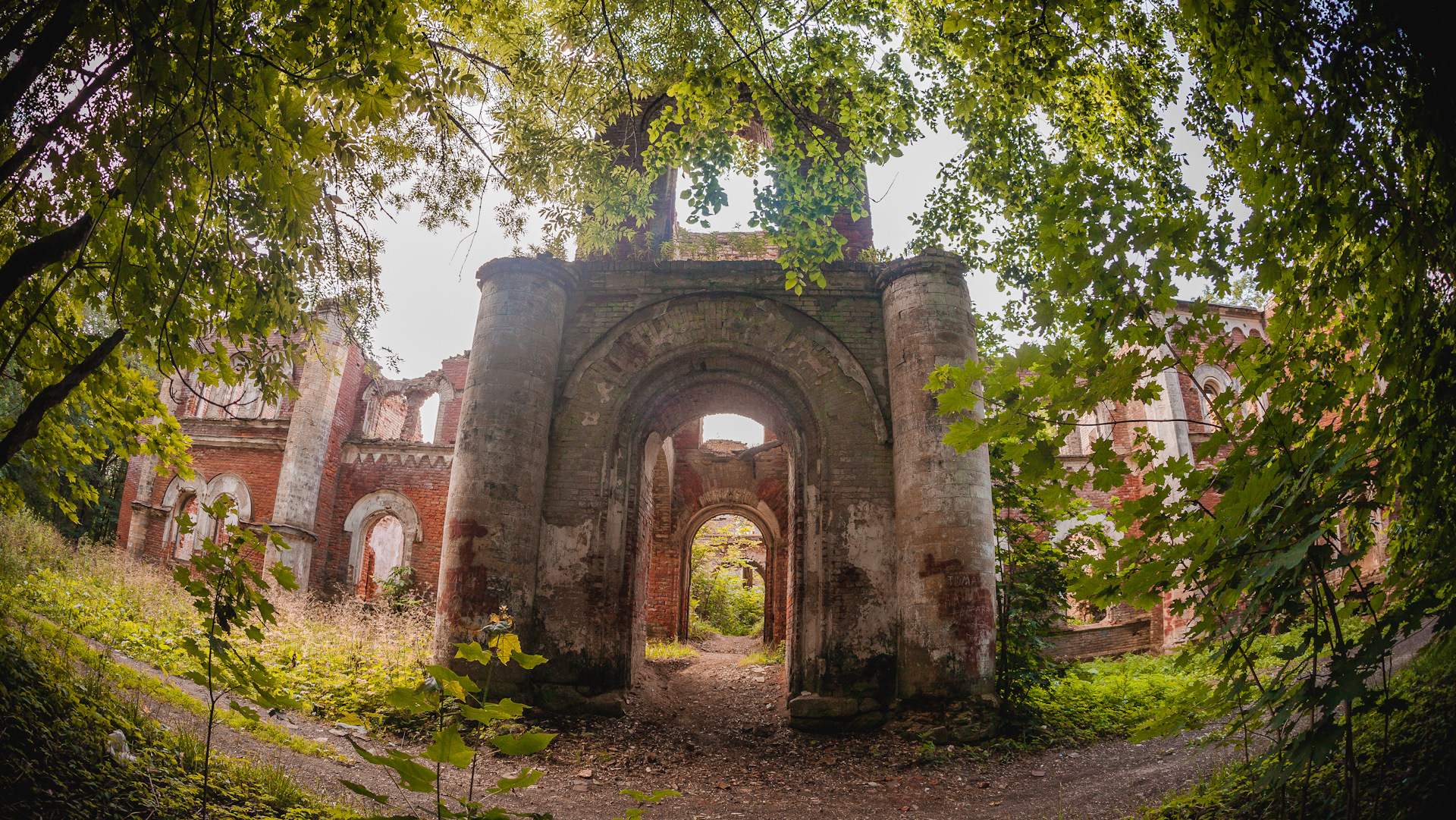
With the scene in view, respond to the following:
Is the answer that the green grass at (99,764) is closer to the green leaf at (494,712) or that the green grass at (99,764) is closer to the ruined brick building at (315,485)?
the green leaf at (494,712)

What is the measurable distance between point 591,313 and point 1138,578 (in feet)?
26.1

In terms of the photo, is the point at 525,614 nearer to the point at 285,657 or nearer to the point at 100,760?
the point at 285,657

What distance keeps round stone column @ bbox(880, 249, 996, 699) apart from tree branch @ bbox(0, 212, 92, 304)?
6587mm

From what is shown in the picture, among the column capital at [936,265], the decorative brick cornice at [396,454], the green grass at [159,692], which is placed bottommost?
the green grass at [159,692]

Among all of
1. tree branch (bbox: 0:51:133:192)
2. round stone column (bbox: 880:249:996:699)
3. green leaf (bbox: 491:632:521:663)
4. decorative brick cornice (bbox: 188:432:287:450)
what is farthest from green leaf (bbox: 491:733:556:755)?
decorative brick cornice (bbox: 188:432:287:450)

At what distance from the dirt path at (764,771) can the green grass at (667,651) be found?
175 inches

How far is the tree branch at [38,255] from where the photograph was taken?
3.20m

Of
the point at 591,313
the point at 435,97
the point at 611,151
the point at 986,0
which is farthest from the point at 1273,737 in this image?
the point at 591,313

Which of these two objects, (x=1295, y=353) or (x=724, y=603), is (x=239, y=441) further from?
(x=1295, y=353)

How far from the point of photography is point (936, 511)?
780 cm

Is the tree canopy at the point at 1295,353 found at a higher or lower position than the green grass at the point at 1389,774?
higher

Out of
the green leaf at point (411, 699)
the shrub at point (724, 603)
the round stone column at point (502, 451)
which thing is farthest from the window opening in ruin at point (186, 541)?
the green leaf at point (411, 699)

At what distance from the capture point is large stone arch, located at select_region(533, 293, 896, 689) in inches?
321

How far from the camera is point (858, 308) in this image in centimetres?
920
